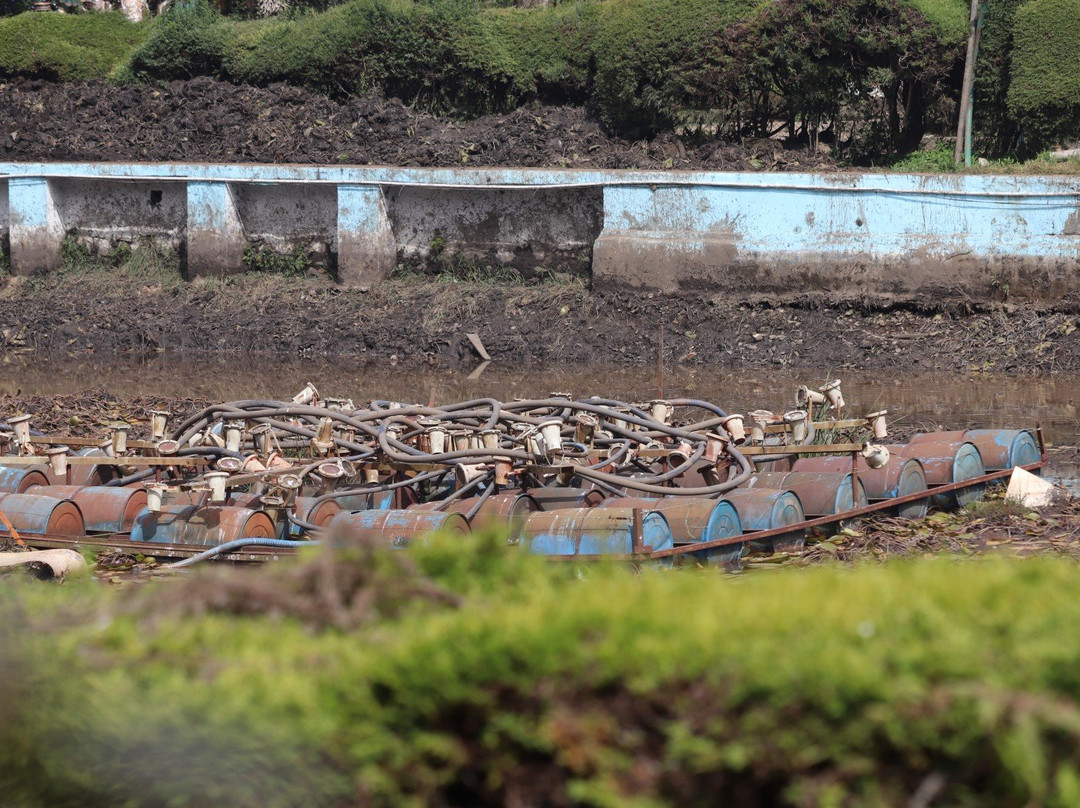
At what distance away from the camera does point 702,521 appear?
7.50m

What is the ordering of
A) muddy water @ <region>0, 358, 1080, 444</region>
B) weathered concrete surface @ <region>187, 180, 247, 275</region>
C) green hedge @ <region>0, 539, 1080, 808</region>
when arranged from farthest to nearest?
weathered concrete surface @ <region>187, 180, 247, 275</region> < muddy water @ <region>0, 358, 1080, 444</region> < green hedge @ <region>0, 539, 1080, 808</region>

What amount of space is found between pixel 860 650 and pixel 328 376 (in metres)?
15.6

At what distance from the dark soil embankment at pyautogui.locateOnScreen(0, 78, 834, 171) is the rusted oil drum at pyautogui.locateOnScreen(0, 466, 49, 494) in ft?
41.8

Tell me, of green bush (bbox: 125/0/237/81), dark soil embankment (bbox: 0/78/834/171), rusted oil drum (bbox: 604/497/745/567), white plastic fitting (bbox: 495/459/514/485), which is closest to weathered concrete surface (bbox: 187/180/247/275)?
dark soil embankment (bbox: 0/78/834/171)

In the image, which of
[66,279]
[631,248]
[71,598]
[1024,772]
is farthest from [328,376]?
[1024,772]

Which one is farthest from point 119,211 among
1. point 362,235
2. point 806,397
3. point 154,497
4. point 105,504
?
point 806,397

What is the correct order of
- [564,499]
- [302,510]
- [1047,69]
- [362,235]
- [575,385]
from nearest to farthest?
[564,499] → [302,510] → [575,385] → [1047,69] → [362,235]

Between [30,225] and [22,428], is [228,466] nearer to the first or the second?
[22,428]

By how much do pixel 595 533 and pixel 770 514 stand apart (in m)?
1.27

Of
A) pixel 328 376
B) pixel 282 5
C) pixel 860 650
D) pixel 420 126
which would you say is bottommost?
pixel 328 376

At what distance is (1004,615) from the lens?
9.02 feet

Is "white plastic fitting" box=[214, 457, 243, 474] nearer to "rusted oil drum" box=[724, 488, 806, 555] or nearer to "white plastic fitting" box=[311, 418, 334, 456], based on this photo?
"white plastic fitting" box=[311, 418, 334, 456]

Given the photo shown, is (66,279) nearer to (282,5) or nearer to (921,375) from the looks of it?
(282,5)

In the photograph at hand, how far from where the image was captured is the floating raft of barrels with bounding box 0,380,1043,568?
755 cm
